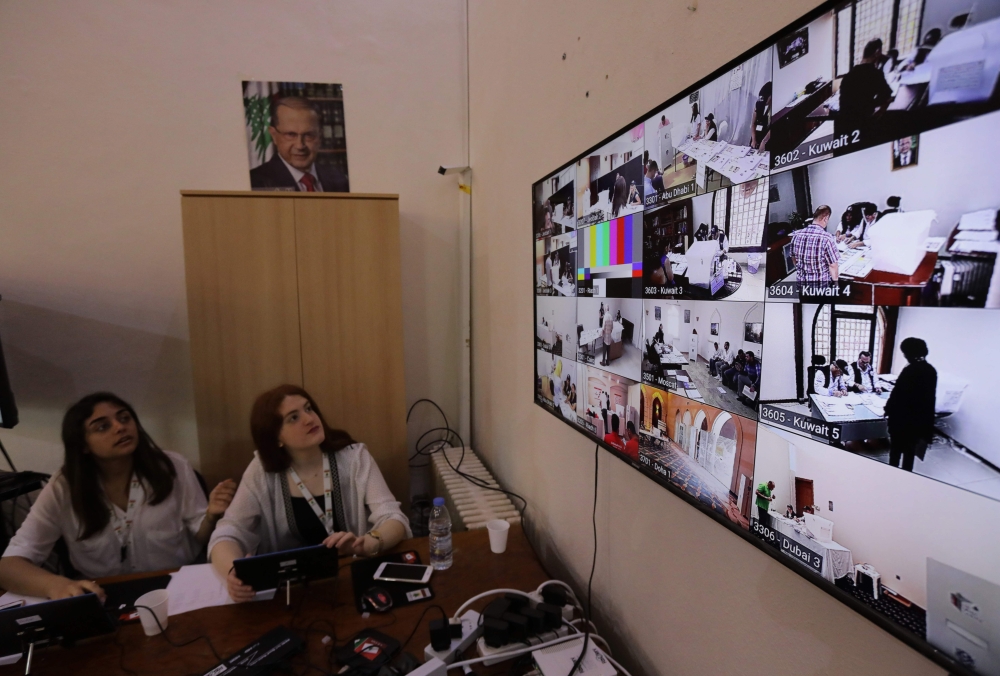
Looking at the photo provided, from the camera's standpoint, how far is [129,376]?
2.69 meters

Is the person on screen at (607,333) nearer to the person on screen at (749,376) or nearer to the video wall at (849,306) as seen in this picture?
the video wall at (849,306)

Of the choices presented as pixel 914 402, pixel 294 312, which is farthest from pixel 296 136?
pixel 914 402

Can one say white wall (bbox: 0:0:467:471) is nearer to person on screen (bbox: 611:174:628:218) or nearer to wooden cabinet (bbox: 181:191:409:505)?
wooden cabinet (bbox: 181:191:409:505)

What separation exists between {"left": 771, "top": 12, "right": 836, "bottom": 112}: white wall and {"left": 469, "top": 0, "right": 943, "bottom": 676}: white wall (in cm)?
7

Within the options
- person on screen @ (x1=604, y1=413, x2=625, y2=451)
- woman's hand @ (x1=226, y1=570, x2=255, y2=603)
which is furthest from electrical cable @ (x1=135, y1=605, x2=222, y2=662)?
person on screen @ (x1=604, y1=413, x2=625, y2=451)

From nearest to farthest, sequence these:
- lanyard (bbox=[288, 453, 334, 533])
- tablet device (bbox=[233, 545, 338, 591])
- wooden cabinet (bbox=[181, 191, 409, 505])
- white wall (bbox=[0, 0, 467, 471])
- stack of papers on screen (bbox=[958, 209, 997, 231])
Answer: stack of papers on screen (bbox=[958, 209, 997, 231])
tablet device (bbox=[233, 545, 338, 591])
lanyard (bbox=[288, 453, 334, 533])
wooden cabinet (bbox=[181, 191, 409, 505])
white wall (bbox=[0, 0, 467, 471])

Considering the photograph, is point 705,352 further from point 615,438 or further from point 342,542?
point 342,542

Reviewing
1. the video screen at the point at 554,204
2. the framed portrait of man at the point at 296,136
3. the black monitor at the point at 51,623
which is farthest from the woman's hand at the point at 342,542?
the framed portrait of man at the point at 296,136

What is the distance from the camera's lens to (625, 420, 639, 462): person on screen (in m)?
1.06

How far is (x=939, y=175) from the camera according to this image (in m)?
0.48

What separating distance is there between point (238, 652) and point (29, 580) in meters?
0.91

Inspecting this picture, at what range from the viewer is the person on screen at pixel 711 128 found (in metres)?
0.80

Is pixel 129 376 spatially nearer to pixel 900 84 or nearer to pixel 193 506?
pixel 193 506

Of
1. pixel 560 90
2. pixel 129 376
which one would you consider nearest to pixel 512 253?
pixel 560 90
